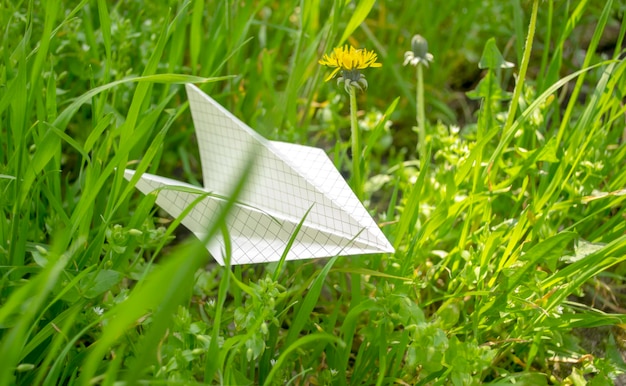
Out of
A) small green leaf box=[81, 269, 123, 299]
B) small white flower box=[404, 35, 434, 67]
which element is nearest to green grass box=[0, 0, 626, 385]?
small green leaf box=[81, 269, 123, 299]

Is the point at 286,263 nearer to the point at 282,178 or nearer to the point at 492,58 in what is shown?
the point at 282,178

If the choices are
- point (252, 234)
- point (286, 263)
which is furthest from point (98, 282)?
point (286, 263)

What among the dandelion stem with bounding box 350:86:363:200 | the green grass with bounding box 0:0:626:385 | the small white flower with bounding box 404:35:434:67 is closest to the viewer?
the green grass with bounding box 0:0:626:385

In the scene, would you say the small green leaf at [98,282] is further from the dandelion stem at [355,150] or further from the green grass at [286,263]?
the dandelion stem at [355,150]

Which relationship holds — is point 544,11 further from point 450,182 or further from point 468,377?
point 468,377

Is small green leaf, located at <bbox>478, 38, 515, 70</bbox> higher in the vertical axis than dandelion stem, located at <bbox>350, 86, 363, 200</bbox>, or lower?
higher

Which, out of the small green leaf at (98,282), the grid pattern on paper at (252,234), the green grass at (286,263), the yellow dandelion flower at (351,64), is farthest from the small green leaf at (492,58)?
the small green leaf at (98,282)

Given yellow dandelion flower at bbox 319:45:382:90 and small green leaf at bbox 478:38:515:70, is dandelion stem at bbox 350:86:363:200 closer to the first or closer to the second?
yellow dandelion flower at bbox 319:45:382:90
